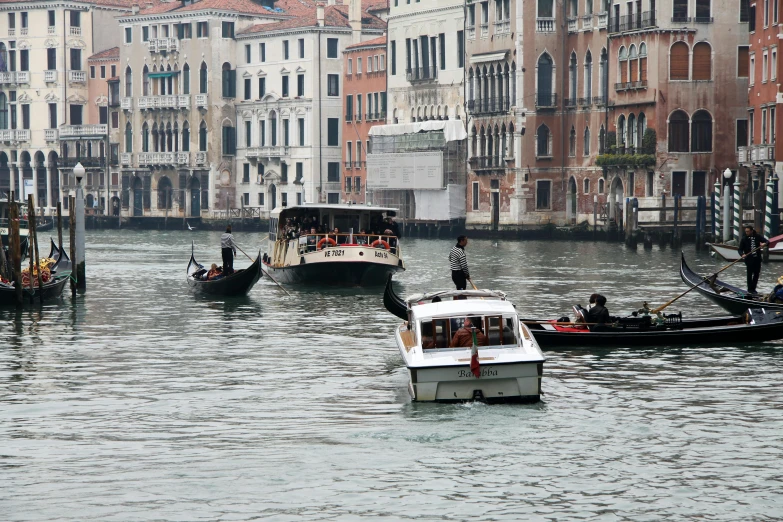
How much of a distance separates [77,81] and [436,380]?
81.5 m

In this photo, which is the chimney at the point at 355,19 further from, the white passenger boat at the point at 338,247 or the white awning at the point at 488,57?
the white passenger boat at the point at 338,247

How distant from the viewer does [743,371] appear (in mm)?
18812

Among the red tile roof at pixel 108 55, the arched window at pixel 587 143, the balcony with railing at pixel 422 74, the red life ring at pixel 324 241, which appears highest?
the red tile roof at pixel 108 55

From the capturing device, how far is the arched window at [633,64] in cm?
5712

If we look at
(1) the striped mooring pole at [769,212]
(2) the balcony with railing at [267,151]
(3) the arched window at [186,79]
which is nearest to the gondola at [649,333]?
(1) the striped mooring pole at [769,212]

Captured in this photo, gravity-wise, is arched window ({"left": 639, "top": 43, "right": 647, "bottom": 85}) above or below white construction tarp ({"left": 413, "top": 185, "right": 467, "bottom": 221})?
above

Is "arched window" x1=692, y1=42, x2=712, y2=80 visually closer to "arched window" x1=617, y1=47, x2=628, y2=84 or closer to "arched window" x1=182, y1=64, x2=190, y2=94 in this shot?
"arched window" x1=617, y1=47, x2=628, y2=84

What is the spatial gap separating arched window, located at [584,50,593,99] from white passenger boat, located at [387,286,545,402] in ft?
153

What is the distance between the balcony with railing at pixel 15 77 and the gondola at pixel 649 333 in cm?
7833

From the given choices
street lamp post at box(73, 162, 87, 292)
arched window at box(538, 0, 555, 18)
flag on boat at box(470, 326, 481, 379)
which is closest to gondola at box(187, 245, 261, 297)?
street lamp post at box(73, 162, 87, 292)

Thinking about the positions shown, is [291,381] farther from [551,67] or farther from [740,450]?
[551,67]

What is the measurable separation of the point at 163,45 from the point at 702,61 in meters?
39.6

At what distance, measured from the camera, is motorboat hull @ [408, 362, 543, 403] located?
608 inches

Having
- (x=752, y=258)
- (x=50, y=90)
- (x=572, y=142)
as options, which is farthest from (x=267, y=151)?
(x=752, y=258)
